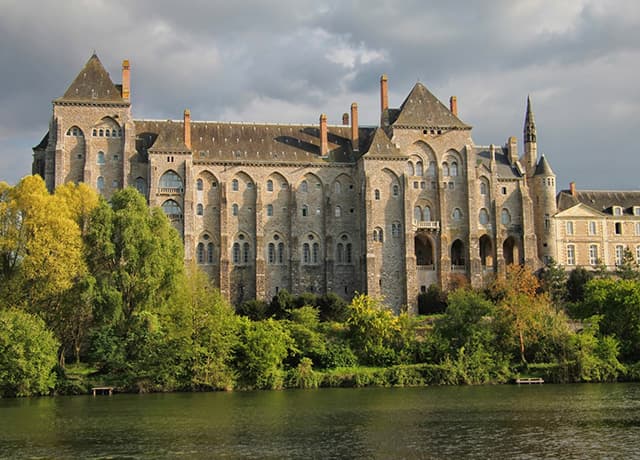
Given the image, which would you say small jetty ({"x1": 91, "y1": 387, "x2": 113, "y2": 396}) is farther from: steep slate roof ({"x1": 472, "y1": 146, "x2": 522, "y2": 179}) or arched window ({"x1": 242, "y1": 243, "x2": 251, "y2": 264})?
steep slate roof ({"x1": 472, "y1": 146, "x2": 522, "y2": 179})

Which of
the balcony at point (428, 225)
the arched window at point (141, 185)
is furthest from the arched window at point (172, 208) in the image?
the balcony at point (428, 225)

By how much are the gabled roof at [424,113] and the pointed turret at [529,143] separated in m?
8.56

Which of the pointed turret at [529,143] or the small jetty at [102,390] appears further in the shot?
the pointed turret at [529,143]

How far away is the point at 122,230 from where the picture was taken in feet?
181

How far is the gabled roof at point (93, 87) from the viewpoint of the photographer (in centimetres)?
7388

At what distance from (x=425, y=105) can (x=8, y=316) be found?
4469cm

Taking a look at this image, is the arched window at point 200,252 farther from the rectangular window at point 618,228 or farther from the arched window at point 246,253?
the rectangular window at point 618,228


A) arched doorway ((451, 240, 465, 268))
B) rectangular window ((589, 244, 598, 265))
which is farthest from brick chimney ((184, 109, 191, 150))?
rectangular window ((589, 244, 598, 265))

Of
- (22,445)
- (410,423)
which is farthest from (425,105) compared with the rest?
(22,445)

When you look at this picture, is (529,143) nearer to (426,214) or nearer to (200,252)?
(426,214)

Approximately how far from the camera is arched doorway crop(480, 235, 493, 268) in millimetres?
79875

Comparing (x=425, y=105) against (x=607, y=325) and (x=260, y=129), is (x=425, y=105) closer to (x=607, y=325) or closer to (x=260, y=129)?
(x=260, y=129)

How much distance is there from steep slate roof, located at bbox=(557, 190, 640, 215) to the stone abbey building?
1.03 metres

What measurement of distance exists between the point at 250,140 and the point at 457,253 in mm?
21572
